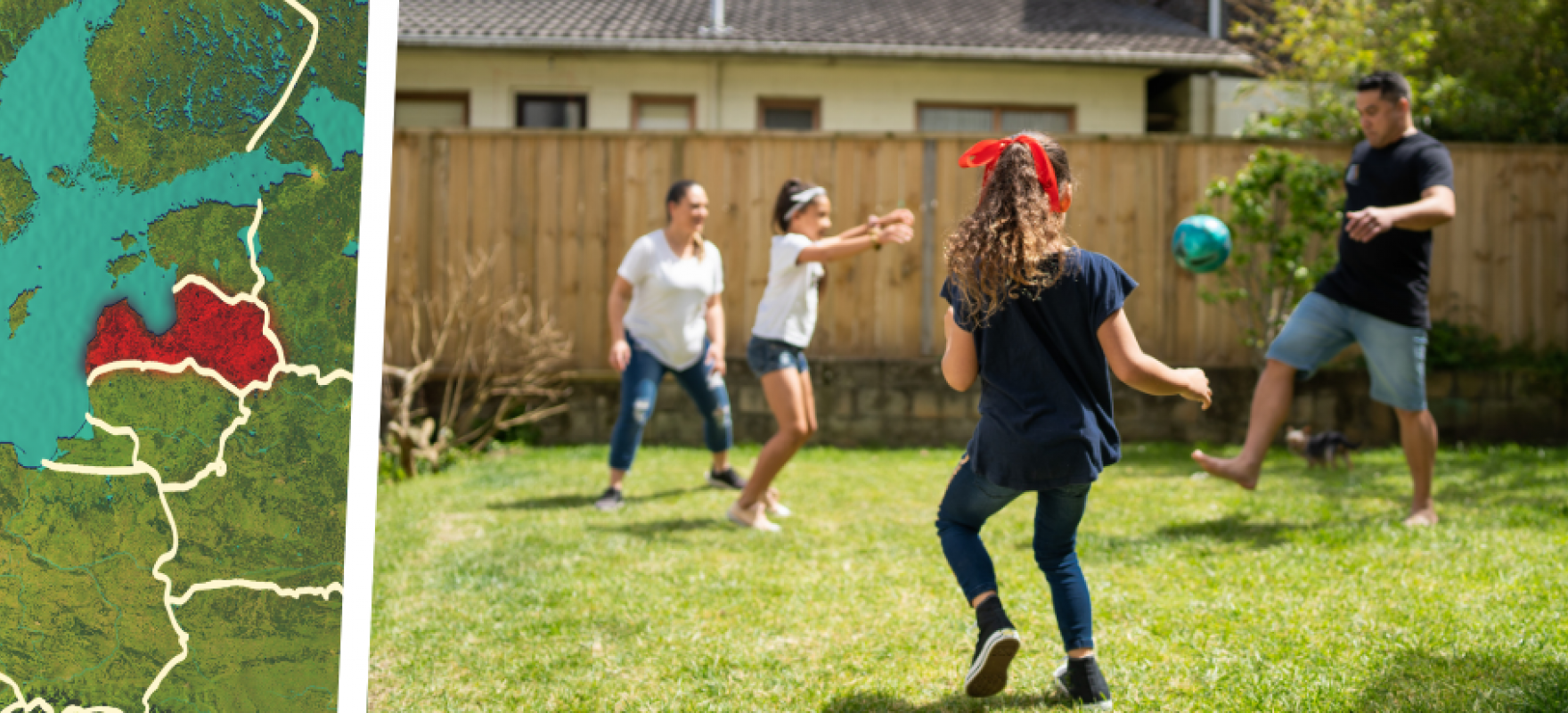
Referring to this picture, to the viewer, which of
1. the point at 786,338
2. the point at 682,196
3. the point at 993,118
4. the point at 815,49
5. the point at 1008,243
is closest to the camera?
the point at 1008,243

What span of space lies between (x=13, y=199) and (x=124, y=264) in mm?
232

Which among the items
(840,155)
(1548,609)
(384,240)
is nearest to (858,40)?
(840,155)

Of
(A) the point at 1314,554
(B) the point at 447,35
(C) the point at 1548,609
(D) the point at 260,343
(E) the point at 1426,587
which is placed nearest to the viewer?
(D) the point at 260,343

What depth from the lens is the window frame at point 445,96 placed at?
11766 mm

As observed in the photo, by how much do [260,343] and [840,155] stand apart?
256 inches

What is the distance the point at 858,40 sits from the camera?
11.5 meters

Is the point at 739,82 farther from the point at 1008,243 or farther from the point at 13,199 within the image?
the point at 13,199

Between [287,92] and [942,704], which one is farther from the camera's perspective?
[942,704]

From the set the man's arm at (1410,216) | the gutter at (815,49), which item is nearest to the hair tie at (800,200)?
the man's arm at (1410,216)

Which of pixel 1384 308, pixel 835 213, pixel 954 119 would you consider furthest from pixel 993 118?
pixel 1384 308

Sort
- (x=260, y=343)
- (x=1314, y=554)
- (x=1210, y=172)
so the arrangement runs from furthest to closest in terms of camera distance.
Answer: (x=1210, y=172) → (x=1314, y=554) → (x=260, y=343)

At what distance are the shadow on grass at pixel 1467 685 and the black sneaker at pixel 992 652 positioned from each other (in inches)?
33.6

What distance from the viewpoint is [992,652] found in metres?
2.66

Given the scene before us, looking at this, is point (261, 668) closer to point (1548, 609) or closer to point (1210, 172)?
point (1548, 609)
